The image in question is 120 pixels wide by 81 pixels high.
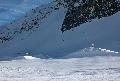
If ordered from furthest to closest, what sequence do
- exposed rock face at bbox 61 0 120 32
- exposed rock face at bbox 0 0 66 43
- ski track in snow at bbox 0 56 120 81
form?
exposed rock face at bbox 0 0 66 43, exposed rock face at bbox 61 0 120 32, ski track in snow at bbox 0 56 120 81

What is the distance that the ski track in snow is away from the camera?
1475 centimetres

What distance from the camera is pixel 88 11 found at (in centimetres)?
3603

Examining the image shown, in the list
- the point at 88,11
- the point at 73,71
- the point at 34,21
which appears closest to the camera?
the point at 73,71

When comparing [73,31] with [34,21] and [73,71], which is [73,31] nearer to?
[73,71]

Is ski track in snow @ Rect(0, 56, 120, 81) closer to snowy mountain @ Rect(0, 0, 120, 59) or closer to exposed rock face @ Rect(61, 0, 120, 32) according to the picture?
snowy mountain @ Rect(0, 0, 120, 59)

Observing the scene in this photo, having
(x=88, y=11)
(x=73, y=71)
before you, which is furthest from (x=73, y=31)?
(x=73, y=71)

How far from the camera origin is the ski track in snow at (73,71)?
14750 millimetres

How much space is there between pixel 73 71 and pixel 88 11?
19.5m

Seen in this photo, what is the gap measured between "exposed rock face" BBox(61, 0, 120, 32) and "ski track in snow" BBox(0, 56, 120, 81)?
41.9ft

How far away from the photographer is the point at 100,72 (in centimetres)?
1603

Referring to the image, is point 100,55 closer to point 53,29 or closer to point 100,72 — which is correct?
point 100,72

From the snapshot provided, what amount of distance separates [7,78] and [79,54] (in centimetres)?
949

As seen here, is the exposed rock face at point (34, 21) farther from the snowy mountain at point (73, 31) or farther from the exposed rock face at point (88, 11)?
the exposed rock face at point (88, 11)

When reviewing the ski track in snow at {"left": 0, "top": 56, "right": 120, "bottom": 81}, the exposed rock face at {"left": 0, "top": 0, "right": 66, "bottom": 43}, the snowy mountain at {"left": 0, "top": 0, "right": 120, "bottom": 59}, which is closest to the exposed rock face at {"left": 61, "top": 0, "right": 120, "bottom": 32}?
the snowy mountain at {"left": 0, "top": 0, "right": 120, "bottom": 59}
